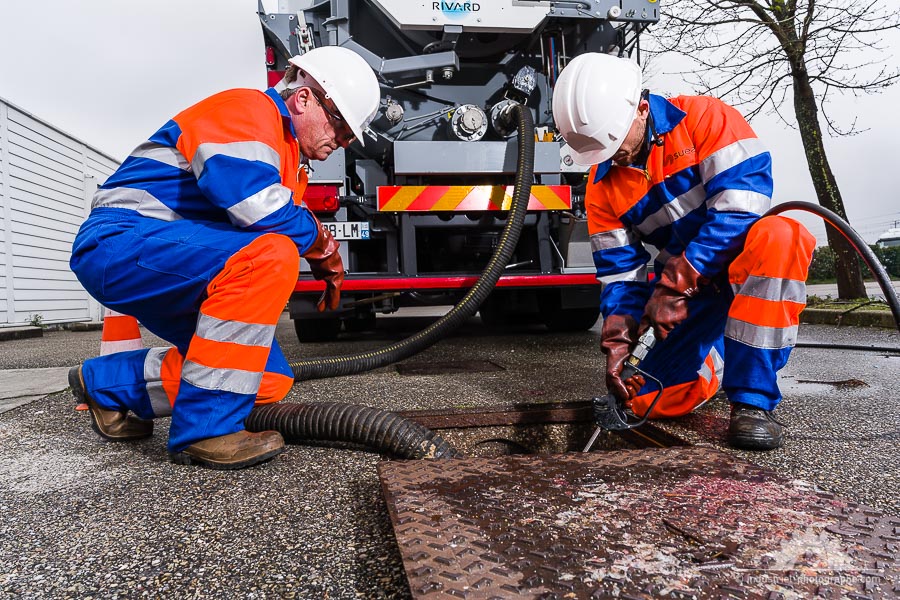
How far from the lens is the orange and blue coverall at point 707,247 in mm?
1801

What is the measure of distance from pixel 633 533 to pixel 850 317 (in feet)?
18.8

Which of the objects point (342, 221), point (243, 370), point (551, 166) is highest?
point (551, 166)

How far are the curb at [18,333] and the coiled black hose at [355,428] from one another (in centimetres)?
694

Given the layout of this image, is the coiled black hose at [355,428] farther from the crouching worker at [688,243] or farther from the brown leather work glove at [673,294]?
the brown leather work glove at [673,294]

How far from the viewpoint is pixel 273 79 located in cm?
401

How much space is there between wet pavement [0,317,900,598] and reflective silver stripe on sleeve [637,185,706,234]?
0.74 metres

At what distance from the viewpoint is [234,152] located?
1682 millimetres

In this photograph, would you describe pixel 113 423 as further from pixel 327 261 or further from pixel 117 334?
pixel 327 261

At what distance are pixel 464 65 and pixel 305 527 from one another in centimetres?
369

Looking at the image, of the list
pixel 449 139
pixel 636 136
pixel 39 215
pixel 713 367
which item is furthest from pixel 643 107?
pixel 39 215

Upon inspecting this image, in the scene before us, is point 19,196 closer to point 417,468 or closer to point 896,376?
point 417,468

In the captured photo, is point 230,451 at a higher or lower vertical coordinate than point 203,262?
lower

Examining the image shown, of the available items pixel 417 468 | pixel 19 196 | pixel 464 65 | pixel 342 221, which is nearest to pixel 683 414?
pixel 417 468

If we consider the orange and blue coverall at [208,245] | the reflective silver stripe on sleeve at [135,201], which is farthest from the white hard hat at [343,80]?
the reflective silver stripe on sleeve at [135,201]
